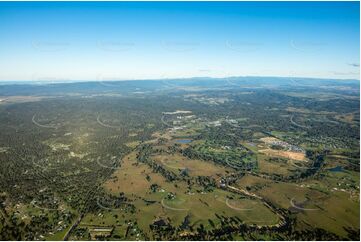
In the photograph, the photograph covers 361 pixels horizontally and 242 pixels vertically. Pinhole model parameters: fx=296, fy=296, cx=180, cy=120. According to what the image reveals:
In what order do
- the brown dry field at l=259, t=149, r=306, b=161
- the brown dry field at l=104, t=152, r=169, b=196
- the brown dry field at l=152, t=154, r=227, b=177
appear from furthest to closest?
the brown dry field at l=259, t=149, r=306, b=161 → the brown dry field at l=152, t=154, r=227, b=177 → the brown dry field at l=104, t=152, r=169, b=196

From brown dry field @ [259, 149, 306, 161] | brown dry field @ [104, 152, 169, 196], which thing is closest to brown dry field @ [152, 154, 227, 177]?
brown dry field @ [104, 152, 169, 196]

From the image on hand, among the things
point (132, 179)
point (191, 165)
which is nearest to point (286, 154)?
point (191, 165)

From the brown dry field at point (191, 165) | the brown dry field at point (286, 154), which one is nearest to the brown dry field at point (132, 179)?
the brown dry field at point (191, 165)

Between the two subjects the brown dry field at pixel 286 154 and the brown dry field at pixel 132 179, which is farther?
the brown dry field at pixel 286 154

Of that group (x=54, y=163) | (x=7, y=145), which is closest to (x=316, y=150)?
(x=54, y=163)

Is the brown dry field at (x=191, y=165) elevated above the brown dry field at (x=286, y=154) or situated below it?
above

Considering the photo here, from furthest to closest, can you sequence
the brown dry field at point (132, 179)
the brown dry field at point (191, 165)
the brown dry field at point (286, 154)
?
1. the brown dry field at point (286, 154)
2. the brown dry field at point (191, 165)
3. the brown dry field at point (132, 179)

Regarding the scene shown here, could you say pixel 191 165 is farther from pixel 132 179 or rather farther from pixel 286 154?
Answer: pixel 286 154

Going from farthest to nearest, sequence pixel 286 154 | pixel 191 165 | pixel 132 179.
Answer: pixel 286 154
pixel 191 165
pixel 132 179

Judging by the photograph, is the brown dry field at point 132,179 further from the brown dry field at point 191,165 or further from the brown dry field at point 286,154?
the brown dry field at point 286,154

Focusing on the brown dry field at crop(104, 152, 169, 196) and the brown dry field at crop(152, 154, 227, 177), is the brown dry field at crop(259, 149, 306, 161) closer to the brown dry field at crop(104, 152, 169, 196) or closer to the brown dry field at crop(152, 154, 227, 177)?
the brown dry field at crop(152, 154, 227, 177)

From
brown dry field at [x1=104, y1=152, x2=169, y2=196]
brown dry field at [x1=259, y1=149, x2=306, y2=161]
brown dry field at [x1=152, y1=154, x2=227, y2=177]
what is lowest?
brown dry field at [x1=259, y1=149, x2=306, y2=161]

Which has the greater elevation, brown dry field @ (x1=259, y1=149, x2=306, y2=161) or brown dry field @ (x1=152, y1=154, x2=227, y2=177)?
brown dry field @ (x1=152, y1=154, x2=227, y2=177)
